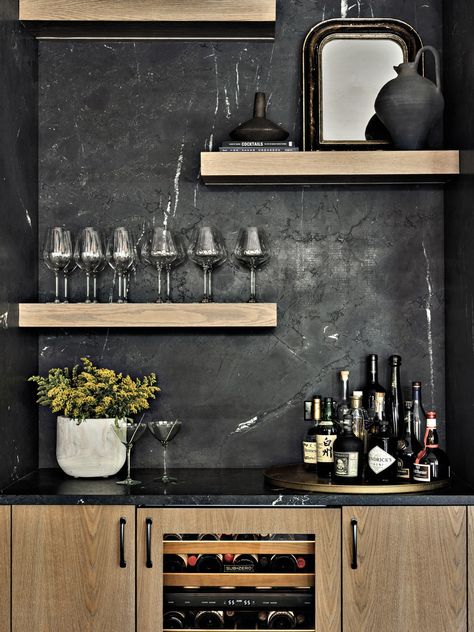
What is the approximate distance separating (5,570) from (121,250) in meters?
1.05

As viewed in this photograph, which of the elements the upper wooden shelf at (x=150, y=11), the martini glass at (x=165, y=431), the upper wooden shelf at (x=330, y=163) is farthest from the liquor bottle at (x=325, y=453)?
the upper wooden shelf at (x=150, y=11)

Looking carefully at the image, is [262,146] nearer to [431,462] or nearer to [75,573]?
[431,462]

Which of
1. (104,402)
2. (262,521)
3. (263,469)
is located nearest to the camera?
(262,521)

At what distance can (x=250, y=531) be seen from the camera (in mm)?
2453

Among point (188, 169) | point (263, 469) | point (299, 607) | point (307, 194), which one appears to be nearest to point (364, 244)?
point (307, 194)

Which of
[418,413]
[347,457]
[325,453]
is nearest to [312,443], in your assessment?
[325,453]

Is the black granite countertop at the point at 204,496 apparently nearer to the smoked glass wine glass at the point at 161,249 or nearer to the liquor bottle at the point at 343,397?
the liquor bottle at the point at 343,397

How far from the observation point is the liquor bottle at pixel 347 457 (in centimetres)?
254

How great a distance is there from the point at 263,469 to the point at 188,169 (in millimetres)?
1075

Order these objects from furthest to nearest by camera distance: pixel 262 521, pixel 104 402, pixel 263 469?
pixel 263 469
pixel 104 402
pixel 262 521

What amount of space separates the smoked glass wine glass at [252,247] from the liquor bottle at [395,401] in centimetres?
53

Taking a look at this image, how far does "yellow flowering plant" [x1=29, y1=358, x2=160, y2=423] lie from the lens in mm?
2750

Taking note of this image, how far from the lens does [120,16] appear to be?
9.24 feet

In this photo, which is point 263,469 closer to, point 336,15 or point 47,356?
point 47,356
